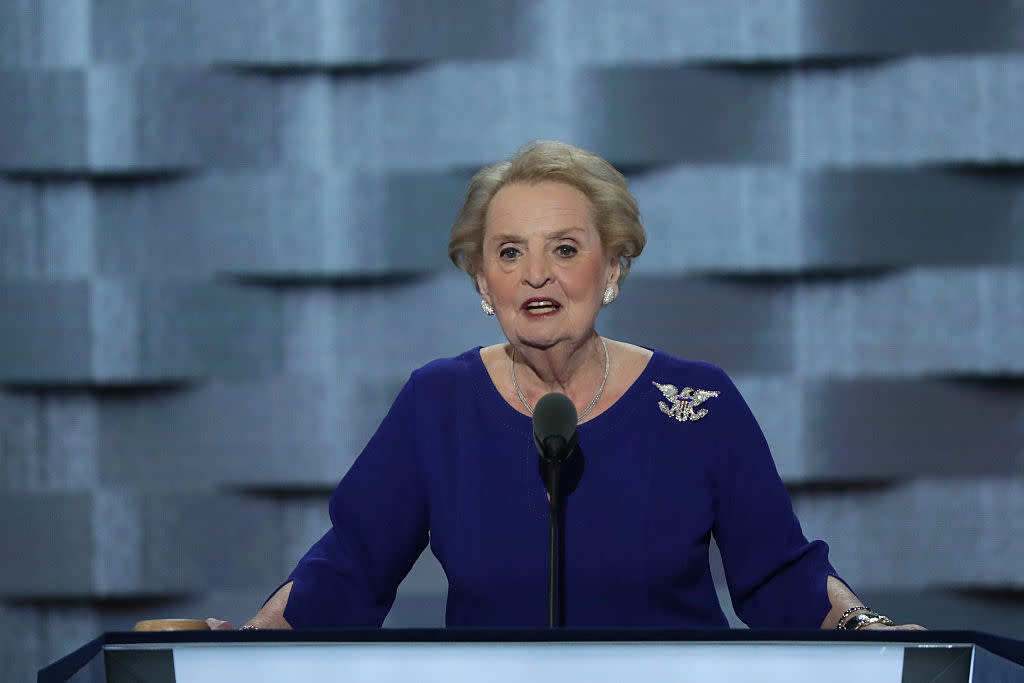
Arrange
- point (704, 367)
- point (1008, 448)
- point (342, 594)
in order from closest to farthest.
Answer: point (342, 594) → point (704, 367) → point (1008, 448)

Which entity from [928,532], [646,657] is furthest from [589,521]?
[928,532]

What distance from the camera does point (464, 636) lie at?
2.98 feet

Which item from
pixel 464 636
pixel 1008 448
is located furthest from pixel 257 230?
pixel 1008 448

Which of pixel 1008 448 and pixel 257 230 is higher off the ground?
pixel 257 230

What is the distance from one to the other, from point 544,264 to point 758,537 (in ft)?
1.71

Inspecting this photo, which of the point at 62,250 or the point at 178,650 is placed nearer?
the point at 178,650

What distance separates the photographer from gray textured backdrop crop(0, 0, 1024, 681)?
2137 mm

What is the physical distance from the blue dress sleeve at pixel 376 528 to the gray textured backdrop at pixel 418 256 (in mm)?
593

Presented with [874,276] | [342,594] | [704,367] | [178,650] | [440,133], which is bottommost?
[342,594]

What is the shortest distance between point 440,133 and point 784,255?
2.58 ft

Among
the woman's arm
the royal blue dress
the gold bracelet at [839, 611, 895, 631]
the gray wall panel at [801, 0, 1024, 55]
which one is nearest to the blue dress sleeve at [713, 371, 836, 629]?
the royal blue dress

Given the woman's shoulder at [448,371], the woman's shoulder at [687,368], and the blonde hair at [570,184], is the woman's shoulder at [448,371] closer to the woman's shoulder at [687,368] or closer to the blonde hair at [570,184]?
the blonde hair at [570,184]

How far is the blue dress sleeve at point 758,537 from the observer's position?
1.47 m

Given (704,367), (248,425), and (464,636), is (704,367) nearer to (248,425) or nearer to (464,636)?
(464,636)
